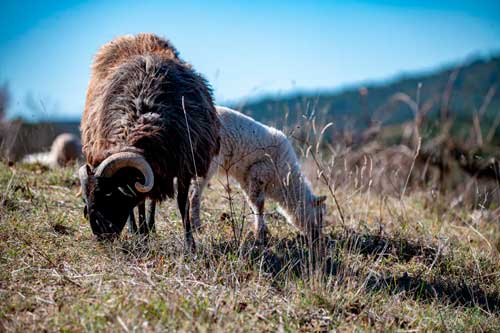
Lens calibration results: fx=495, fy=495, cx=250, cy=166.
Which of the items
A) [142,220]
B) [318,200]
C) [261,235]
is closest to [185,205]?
[142,220]

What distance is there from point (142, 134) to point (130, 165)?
0.46 metres

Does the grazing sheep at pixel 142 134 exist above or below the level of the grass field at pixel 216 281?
above

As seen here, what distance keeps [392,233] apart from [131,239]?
11.7 feet

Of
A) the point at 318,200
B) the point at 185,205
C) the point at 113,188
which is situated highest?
the point at 113,188

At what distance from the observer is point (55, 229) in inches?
216

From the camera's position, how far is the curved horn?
190 inches

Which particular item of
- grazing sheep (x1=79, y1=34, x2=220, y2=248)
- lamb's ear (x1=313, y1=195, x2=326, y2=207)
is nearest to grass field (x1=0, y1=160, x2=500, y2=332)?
lamb's ear (x1=313, y1=195, x2=326, y2=207)

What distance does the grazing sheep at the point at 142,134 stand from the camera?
198 inches

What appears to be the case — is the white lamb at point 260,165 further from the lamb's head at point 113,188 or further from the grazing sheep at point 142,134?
the lamb's head at point 113,188

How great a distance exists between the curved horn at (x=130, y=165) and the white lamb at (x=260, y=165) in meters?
1.98

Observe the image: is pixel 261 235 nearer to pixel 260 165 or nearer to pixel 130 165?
pixel 260 165

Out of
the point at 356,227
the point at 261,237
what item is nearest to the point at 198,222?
the point at 261,237

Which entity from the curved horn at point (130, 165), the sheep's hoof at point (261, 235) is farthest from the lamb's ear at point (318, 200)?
A: the curved horn at point (130, 165)

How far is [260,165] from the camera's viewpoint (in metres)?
7.30
